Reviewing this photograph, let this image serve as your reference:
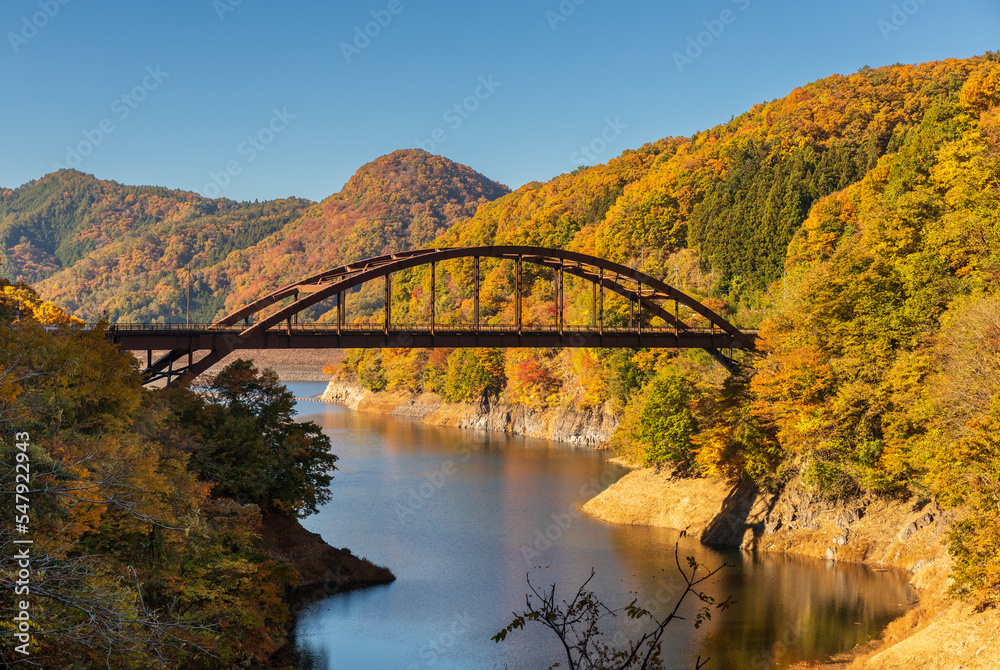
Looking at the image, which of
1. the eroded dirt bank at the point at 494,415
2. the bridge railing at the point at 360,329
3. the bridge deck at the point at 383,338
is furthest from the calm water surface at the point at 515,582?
the eroded dirt bank at the point at 494,415

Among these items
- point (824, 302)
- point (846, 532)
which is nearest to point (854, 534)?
point (846, 532)

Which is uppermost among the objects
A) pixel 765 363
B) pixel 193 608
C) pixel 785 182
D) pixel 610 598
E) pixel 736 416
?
pixel 785 182

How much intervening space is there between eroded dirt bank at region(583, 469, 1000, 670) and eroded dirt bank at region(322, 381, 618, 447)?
2424 cm

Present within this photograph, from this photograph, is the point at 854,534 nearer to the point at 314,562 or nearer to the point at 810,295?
the point at 810,295

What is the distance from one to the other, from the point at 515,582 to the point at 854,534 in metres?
14.7

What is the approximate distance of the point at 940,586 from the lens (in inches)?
1156

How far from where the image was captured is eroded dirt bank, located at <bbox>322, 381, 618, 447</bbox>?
72000mm

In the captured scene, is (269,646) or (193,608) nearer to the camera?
(193,608)

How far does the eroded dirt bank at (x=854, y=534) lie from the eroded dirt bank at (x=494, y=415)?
79.5 ft

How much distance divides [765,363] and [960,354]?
37.6 ft

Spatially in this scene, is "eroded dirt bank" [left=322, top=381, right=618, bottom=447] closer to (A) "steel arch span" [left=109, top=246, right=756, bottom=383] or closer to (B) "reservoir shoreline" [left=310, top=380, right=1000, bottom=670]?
(A) "steel arch span" [left=109, top=246, right=756, bottom=383]

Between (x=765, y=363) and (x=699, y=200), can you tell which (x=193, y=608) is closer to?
(x=765, y=363)

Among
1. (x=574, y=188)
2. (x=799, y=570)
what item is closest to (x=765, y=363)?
(x=799, y=570)

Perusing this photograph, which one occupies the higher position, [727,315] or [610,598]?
[727,315]
